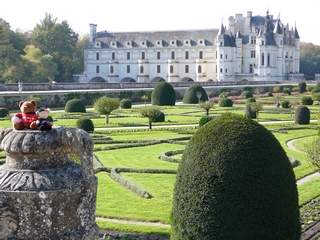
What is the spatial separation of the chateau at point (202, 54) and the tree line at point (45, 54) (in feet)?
13.4

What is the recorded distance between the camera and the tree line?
5881cm

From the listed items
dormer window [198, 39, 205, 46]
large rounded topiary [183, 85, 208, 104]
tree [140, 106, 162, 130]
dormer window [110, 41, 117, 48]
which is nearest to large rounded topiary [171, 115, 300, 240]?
tree [140, 106, 162, 130]

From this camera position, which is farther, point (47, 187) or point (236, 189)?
point (236, 189)

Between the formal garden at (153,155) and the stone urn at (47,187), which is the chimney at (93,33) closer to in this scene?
the formal garden at (153,155)

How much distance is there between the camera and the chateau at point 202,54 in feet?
→ 270

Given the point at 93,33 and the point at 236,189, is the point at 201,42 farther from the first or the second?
the point at 236,189

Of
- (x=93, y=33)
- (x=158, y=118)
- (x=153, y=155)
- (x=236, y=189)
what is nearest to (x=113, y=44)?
(x=93, y=33)

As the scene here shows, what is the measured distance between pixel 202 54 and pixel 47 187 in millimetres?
82120

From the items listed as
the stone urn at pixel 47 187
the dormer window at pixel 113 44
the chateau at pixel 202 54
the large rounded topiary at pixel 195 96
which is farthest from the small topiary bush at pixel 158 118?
the dormer window at pixel 113 44

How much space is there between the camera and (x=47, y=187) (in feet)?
13.6

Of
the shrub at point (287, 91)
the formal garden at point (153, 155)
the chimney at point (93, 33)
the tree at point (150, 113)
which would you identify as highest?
the chimney at point (93, 33)

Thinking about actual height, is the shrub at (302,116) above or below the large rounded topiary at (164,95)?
below

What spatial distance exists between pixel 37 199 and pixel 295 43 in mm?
87492

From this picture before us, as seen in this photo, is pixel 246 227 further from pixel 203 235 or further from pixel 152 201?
pixel 152 201
